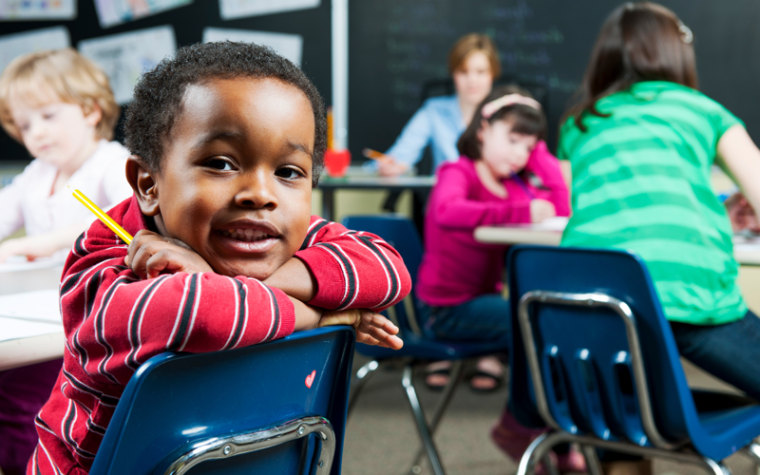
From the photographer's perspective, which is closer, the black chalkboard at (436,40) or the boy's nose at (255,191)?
the boy's nose at (255,191)

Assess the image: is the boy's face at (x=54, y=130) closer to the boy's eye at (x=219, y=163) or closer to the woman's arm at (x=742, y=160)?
the boy's eye at (x=219, y=163)

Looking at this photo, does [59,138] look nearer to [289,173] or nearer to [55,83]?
[55,83]

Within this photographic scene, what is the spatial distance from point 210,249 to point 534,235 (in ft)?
3.92

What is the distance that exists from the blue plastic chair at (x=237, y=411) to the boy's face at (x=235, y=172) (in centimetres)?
12

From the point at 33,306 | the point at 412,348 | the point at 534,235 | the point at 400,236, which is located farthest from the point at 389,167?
the point at 33,306

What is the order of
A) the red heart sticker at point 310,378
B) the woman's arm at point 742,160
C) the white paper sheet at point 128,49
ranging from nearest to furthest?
1. the red heart sticker at point 310,378
2. the woman's arm at point 742,160
3. the white paper sheet at point 128,49

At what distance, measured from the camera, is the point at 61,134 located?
5.67 feet

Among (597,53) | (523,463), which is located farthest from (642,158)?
(523,463)

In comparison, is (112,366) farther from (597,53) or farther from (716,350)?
(597,53)

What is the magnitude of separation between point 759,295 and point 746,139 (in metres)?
2.49

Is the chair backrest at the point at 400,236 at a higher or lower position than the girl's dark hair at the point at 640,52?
lower

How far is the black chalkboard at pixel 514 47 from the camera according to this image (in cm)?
385

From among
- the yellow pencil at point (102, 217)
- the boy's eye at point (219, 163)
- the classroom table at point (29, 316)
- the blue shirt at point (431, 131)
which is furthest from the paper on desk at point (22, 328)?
the blue shirt at point (431, 131)

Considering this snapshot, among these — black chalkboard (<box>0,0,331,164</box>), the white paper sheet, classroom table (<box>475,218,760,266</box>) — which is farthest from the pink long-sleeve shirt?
the white paper sheet
